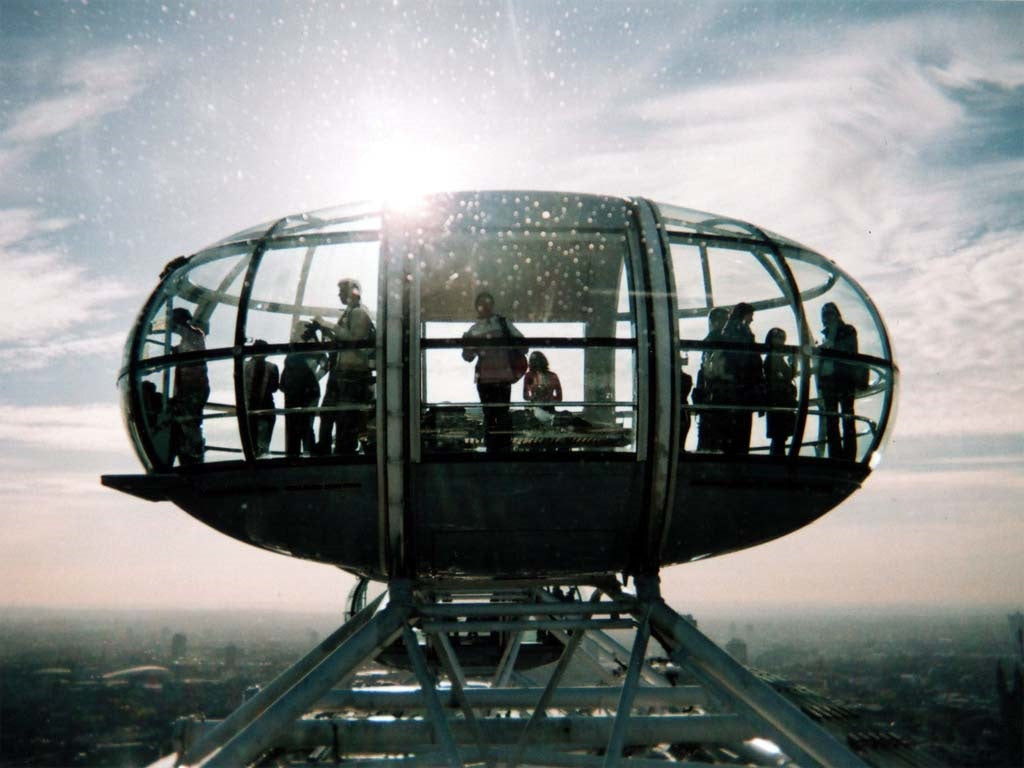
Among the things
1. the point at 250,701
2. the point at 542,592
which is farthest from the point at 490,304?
the point at 542,592

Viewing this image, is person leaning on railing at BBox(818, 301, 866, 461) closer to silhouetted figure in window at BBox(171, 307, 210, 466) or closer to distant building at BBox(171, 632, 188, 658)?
silhouetted figure in window at BBox(171, 307, 210, 466)

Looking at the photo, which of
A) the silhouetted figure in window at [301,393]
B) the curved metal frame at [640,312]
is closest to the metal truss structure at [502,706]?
the curved metal frame at [640,312]

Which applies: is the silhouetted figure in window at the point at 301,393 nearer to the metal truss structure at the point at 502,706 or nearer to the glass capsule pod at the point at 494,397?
the glass capsule pod at the point at 494,397

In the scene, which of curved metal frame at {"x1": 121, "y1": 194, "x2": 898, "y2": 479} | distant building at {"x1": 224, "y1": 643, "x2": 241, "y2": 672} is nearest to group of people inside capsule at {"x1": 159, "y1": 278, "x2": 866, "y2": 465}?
curved metal frame at {"x1": 121, "y1": 194, "x2": 898, "y2": 479}

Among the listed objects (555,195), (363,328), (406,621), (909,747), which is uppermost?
(555,195)

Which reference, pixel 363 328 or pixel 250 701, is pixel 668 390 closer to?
pixel 363 328

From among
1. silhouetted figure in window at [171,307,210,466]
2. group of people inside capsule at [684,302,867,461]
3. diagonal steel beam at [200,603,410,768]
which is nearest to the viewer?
diagonal steel beam at [200,603,410,768]

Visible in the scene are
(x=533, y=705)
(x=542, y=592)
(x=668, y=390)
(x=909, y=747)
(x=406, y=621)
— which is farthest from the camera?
(x=909, y=747)
